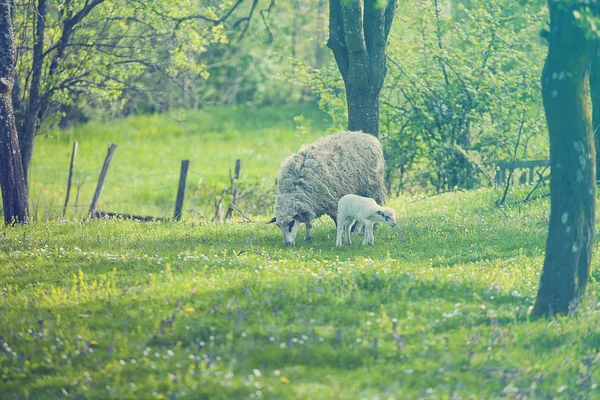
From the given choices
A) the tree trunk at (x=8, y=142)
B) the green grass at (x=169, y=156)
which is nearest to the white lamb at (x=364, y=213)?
the tree trunk at (x=8, y=142)

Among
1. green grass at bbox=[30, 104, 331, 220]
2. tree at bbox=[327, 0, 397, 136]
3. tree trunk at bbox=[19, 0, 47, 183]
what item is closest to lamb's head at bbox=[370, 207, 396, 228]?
tree at bbox=[327, 0, 397, 136]

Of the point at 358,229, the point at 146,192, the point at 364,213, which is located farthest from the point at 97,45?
the point at 146,192

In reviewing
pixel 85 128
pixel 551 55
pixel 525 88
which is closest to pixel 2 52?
pixel 551 55

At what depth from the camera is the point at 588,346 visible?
332 inches

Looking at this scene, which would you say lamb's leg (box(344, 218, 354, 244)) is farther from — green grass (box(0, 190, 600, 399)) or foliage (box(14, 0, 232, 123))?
foliage (box(14, 0, 232, 123))

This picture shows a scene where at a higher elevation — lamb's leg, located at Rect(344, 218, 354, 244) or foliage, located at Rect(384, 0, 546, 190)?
foliage, located at Rect(384, 0, 546, 190)

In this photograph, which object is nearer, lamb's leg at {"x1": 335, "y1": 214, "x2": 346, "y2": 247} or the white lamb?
the white lamb

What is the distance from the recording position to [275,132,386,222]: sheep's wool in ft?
43.1

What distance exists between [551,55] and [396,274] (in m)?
3.45

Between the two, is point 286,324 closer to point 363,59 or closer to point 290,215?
point 290,215

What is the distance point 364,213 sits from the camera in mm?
12406

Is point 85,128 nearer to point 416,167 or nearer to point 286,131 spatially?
Result: point 286,131

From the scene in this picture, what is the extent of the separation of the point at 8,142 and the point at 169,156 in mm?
18823

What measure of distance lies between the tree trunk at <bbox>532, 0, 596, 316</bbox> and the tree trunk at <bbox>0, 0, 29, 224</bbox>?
10766 millimetres
